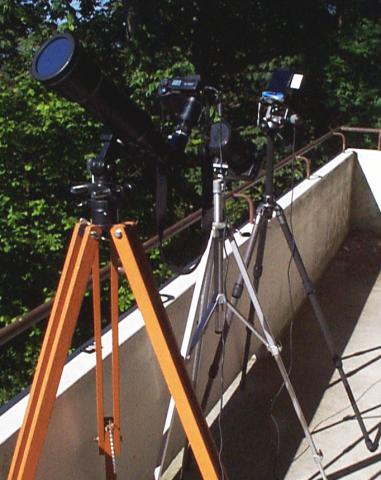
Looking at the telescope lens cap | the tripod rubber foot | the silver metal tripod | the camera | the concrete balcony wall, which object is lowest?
the tripod rubber foot

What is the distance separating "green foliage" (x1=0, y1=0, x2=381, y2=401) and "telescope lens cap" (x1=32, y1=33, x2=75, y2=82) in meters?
8.15

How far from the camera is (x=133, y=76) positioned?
37.7 feet

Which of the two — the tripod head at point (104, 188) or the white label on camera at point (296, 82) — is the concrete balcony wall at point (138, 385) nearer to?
the tripod head at point (104, 188)

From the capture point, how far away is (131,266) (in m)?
1.63

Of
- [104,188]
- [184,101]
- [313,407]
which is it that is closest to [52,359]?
[104,188]

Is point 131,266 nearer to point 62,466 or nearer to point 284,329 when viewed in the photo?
point 62,466

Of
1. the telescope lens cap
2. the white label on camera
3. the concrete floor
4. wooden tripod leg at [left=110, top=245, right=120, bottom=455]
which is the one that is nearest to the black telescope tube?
the telescope lens cap

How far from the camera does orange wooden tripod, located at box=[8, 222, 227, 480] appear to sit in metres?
1.59

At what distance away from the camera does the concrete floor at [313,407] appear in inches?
110

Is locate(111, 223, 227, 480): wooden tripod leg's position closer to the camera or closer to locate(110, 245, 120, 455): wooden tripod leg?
locate(110, 245, 120, 455): wooden tripod leg

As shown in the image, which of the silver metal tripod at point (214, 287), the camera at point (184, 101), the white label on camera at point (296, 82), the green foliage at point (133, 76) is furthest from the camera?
the green foliage at point (133, 76)

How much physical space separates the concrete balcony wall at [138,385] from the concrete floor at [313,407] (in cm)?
16

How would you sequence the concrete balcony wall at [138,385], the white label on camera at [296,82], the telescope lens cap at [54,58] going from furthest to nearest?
the white label on camera at [296,82] < the concrete balcony wall at [138,385] < the telescope lens cap at [54,58]

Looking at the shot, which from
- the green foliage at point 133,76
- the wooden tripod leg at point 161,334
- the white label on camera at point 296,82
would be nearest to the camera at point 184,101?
the wooden tripod leg at point 161,334
